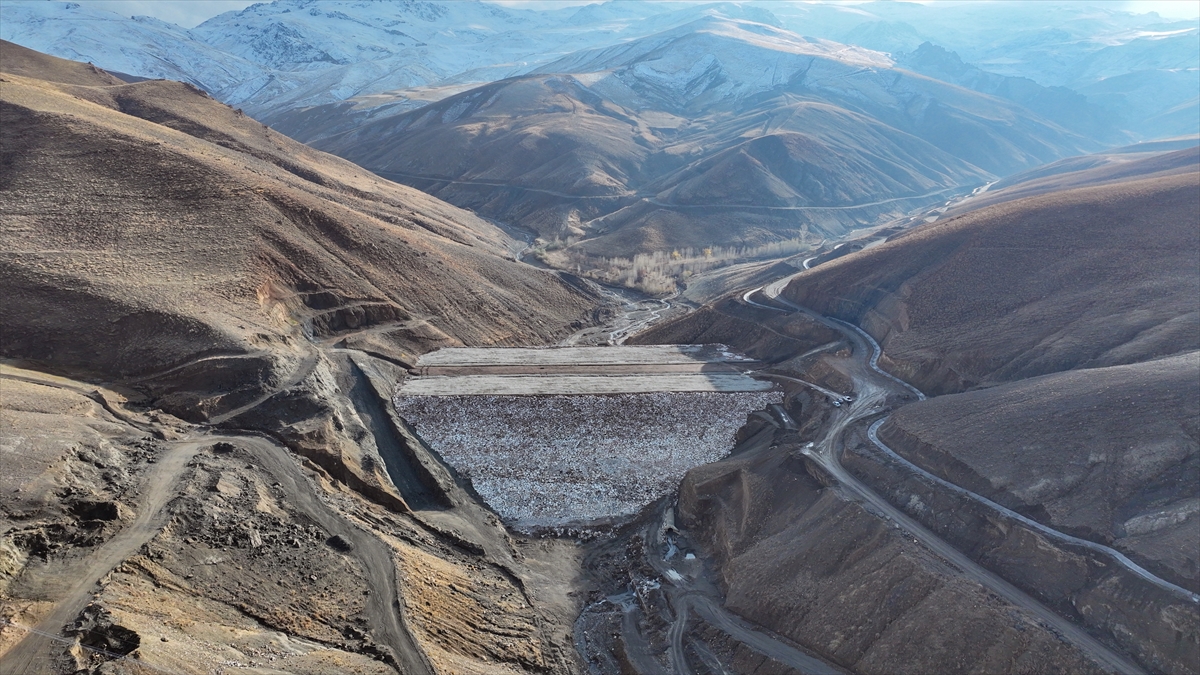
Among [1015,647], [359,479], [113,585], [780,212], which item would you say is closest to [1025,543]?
[1015,647]

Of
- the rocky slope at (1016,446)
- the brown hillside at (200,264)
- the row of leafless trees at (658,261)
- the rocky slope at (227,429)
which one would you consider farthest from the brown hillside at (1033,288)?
the brown hillside at (200,264)

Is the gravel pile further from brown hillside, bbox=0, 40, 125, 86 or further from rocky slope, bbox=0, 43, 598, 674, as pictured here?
brown hillside, bbox=0, 40, 125, 86

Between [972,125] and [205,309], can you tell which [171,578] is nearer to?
[205,309]

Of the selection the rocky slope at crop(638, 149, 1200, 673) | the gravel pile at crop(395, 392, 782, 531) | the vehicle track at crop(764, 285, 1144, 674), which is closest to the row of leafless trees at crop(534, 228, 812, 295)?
the rocky slope at crop(638, 149, 1200, 673)

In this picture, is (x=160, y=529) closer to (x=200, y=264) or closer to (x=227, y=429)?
(x=227, y=429)

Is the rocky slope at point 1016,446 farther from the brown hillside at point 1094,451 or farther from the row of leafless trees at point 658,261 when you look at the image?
the row of leafless trees at point 658,261

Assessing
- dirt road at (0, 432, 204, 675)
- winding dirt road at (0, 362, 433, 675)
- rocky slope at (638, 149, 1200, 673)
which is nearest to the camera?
dirt road at (0, 432, 204, 675)

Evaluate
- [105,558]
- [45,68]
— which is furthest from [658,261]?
[105,558]
